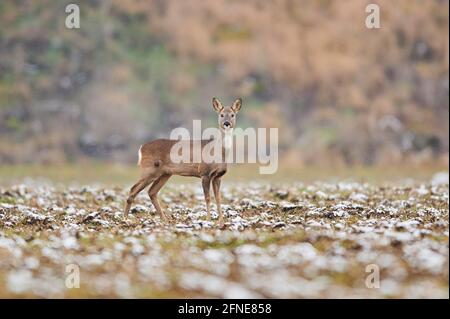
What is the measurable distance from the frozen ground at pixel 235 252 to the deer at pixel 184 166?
58 cm

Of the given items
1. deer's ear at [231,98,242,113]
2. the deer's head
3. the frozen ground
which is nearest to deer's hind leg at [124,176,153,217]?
the frozen ground

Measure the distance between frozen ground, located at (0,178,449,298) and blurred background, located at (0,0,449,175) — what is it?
30.2m

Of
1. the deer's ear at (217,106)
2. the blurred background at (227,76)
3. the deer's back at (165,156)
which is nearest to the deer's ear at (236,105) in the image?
the deer's ear at (217,106)

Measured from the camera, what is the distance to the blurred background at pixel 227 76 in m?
50.8

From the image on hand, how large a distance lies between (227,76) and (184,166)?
36233 mm

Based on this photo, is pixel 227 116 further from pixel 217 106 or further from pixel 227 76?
pixel 227 76

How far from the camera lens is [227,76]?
55.1 metres

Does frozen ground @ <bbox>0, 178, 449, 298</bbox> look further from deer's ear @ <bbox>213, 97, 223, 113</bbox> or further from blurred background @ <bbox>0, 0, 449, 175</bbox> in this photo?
blurred background @ <bbox>0, 0, 449, 175</bbox>

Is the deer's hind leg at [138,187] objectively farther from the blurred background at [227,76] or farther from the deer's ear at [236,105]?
the blurred background at [227,76]

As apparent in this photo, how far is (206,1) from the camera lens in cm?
5884

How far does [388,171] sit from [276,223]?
89.8 feet

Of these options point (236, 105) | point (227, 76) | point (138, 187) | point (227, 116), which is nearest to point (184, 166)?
point (138, 187)

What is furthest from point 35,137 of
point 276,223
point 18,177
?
point 276,223

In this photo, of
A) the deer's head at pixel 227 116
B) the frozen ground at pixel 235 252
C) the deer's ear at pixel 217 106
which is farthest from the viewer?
the deer's ear at pixel 217 106
